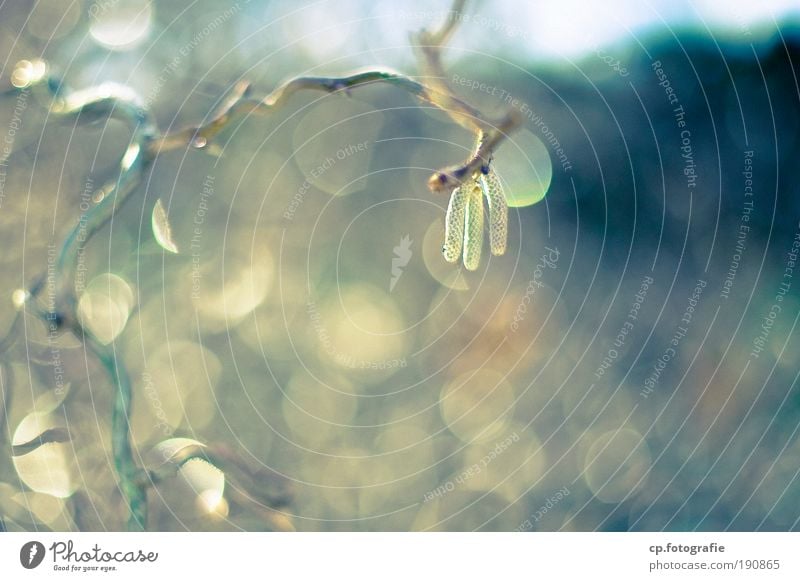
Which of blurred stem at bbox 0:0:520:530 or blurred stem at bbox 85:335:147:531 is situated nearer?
blurred stem at bbox 0:0:520:530

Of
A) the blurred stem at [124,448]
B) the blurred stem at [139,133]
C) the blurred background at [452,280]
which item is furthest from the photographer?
the blurred background at [452,280]

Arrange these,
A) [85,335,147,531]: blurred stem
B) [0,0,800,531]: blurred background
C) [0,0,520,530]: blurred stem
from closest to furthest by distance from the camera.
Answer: [0,0,520,530]: blurred stem → [85,335,147,531]: blurred stem → [0,0,800,531]: blurred background

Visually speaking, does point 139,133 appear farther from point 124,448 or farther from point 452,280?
point 452,280

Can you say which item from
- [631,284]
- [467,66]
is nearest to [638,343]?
[631,284]

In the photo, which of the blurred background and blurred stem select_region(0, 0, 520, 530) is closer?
blurred stem select_region(0, 0, 520, 530)

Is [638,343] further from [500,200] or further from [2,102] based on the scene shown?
[2,102]

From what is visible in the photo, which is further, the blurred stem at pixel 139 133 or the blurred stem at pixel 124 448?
the blurred stem at pixel 124 448

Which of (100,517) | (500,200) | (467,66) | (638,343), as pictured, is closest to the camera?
(500,200)

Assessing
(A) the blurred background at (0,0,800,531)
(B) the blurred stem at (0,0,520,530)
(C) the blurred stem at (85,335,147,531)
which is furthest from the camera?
(A) the blurred background at (0,0,800,531)

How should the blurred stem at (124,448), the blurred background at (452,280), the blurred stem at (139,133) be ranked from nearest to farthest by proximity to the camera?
the blurred stem at (139,133), the blurred stem at (124,448), the blurred background at (452,280)
